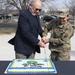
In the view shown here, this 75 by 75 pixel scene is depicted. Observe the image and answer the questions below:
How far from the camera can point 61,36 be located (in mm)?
4449

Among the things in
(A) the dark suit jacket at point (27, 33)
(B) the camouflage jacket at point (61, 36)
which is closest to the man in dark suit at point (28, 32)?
(A) the dark suit jacket at point (27, 33)

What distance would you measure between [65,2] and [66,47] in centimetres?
5365

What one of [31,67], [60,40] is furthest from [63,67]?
[60,40]

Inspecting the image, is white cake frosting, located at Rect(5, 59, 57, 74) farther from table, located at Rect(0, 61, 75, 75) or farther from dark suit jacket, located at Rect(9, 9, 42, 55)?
dark suit jacket, located at Rect(9, 9, 42, 55)

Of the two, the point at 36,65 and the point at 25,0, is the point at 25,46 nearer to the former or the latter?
the point at 36,65

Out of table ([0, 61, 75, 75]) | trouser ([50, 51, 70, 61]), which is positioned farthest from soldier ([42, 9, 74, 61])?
table ([0, 61, 75, 75])

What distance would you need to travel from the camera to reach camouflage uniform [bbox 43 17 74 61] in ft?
14.5

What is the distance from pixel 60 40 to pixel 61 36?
0.08m

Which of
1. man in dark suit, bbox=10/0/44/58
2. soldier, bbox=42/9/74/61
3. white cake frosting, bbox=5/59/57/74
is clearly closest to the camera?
white cake frosting, bbox=5/59/57/74

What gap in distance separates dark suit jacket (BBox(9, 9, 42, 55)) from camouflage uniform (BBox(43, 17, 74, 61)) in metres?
0.28

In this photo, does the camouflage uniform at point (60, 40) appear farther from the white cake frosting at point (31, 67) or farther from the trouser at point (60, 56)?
the white cake frosting at point (31, 67)

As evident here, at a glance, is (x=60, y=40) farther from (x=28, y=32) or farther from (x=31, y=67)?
(x=31, y=67)

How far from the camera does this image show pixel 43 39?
449cm

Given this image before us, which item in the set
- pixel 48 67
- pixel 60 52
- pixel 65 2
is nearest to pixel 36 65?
pixel 48 67
